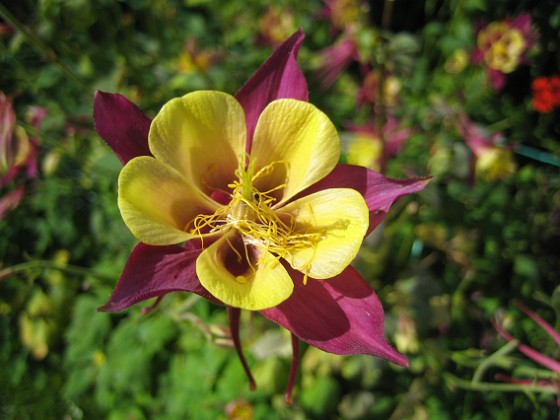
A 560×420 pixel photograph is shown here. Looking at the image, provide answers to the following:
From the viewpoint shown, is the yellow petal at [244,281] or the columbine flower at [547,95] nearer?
the yellow petal at [244,281]

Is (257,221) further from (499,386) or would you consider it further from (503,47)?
(503,47)

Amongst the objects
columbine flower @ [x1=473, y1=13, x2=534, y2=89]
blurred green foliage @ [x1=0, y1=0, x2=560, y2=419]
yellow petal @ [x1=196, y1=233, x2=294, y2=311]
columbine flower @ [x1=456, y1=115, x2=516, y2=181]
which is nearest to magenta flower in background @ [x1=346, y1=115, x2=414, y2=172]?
blurred green foliage @ [x1=0, y1=0, x2=560, y2=419]

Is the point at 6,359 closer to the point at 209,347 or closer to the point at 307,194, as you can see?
the point at 209,347

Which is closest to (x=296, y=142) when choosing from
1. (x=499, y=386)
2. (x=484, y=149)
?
(x=499, y=386)

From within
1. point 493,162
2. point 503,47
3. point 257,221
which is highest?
point 257,221

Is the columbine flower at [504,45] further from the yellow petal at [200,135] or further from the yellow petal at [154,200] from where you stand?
the yellow petal at [154,200]

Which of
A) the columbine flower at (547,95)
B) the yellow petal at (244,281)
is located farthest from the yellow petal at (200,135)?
the columbine flower at (547,95)
